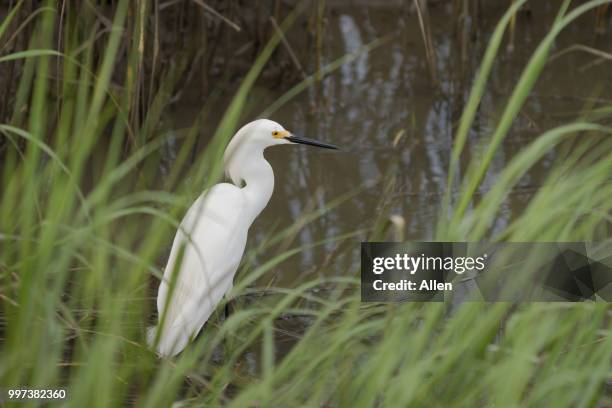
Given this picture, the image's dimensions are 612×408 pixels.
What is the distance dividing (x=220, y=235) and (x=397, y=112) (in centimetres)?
167

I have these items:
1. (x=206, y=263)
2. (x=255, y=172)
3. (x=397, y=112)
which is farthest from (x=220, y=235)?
(x=397, y=112)

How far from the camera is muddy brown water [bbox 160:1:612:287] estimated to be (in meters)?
3.44

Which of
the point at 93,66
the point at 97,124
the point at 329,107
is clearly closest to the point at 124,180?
the point at 93,66

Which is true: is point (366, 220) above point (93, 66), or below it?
below

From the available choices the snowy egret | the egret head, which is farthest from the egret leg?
the egret head

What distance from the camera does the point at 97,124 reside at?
1.70m

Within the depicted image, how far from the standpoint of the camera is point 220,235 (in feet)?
Result: 8.88

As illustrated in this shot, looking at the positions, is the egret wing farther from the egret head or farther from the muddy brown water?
the muddy brown water

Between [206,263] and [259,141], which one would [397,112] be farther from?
[206,263]

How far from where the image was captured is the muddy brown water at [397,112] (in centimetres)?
344

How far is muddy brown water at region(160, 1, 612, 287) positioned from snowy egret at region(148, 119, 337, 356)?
0.69 feet

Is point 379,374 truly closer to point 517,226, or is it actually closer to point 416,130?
point 517,226

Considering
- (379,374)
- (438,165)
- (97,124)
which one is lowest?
(379,374)

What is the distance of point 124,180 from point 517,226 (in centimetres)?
207
